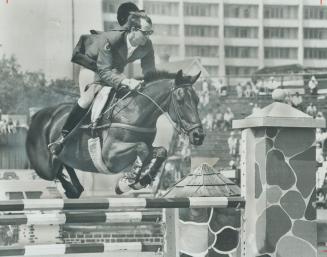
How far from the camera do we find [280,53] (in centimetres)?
965

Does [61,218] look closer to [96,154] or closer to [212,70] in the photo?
[96,154]

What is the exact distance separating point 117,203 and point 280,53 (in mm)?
6144

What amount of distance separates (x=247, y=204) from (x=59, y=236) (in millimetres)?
3803

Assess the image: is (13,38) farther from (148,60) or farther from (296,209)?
(296,209)

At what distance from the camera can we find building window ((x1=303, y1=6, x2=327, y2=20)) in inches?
378

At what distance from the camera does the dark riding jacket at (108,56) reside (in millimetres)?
7977

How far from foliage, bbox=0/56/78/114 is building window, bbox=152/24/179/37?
1.13 meters

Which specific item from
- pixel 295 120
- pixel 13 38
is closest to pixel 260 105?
pixel 13 38

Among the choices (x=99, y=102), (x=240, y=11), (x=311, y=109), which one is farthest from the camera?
(x=311, y=109)

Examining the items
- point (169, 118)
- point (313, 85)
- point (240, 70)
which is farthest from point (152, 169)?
point (313, 85)

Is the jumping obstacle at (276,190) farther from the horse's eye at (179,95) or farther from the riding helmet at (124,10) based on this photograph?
the riding helmet at (124,10)

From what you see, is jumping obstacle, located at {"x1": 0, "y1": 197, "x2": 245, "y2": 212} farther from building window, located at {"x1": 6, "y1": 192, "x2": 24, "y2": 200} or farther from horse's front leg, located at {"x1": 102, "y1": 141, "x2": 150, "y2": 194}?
building window, located at {"x1": 6, "y1": 192, "x2": 24, "y2": 200}

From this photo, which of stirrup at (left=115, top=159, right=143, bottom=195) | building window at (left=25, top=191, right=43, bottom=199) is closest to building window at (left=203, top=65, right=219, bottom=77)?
stirrup at (left=115, top=159, right=143, bottom=195)

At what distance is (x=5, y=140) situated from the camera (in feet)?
26.9
